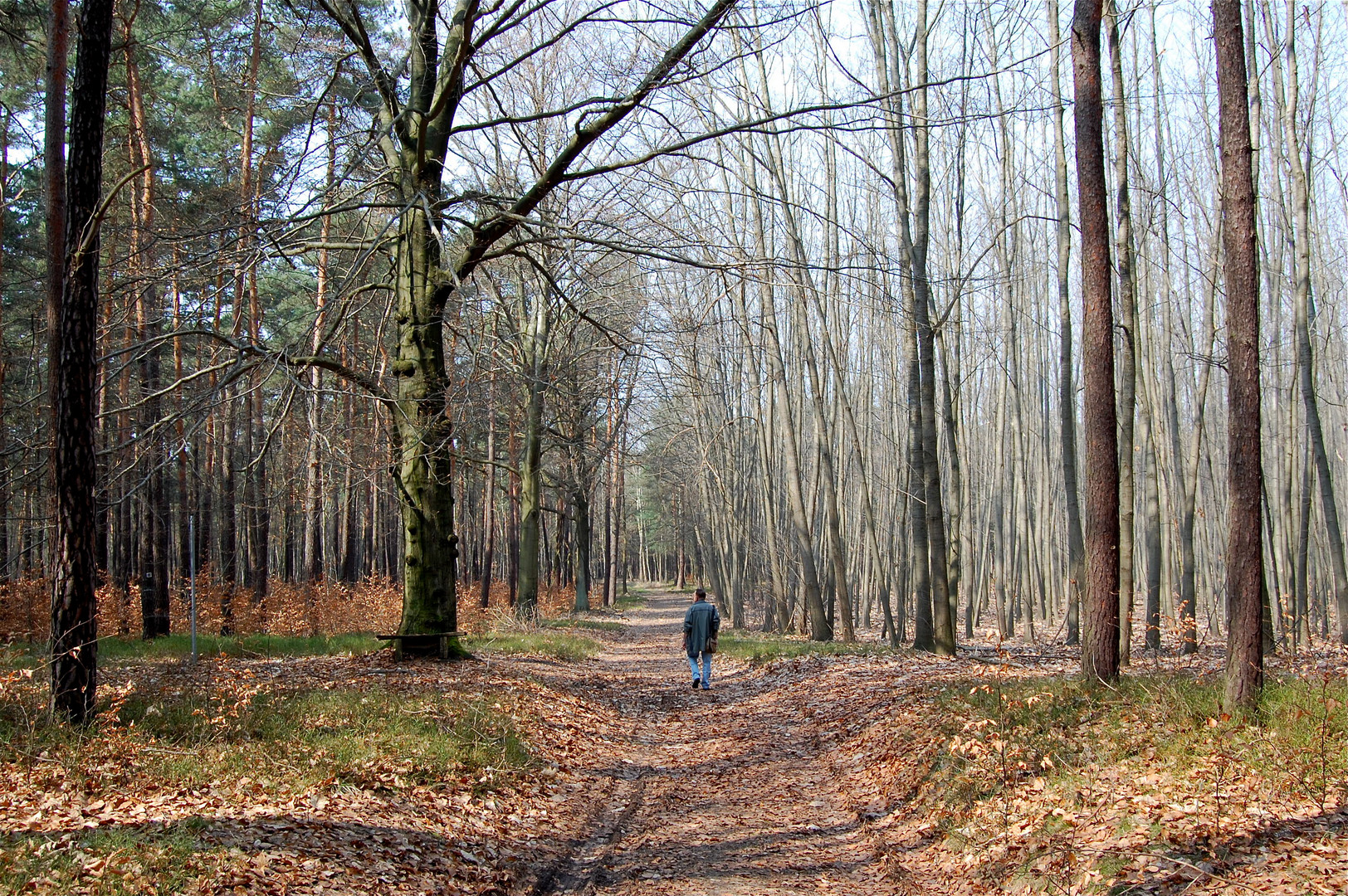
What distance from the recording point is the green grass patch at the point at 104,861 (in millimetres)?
3697

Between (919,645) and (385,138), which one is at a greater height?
(385,138)

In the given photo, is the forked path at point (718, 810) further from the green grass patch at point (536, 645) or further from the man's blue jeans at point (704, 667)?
the green grass patch at point (536, 645)

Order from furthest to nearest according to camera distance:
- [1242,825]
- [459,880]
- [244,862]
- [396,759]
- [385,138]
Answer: [385,138]
[396,759]
[459,880]
[1242,825]
[244,862]

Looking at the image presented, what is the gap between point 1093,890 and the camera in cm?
423

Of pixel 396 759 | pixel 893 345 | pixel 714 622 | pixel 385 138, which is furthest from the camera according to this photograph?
pixel 893 345

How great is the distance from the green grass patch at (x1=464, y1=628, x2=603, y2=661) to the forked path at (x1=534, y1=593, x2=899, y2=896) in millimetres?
2673

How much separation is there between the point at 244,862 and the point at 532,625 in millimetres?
16932

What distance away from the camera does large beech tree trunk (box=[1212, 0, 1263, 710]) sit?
20.5 ft

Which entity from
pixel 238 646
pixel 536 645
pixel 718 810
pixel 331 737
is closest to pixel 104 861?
pixel 331 737

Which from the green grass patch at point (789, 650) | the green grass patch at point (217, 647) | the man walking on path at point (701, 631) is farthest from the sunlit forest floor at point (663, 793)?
the green grass patch at point (789, 650)

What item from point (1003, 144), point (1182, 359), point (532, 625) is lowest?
point (532, 625)

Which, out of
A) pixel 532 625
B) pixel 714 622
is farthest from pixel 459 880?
pixel 532 625

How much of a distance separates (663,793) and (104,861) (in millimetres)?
4481

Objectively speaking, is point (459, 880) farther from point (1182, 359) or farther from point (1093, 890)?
point (1182, 359)
